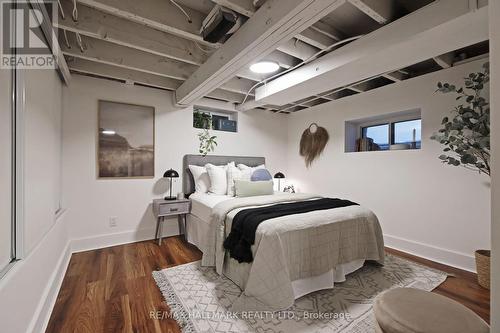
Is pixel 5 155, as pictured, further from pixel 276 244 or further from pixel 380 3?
pixel 380 3

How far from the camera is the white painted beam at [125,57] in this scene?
2273mm

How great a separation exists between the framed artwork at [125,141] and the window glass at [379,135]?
349cm

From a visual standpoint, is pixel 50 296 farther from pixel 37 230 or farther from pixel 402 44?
pixel 402 44

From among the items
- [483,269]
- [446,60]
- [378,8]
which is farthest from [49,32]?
[483,269]

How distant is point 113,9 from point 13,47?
70cm

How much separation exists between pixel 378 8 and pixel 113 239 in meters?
3.86

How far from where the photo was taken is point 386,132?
343 cm

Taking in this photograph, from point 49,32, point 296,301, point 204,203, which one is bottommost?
point 296,301

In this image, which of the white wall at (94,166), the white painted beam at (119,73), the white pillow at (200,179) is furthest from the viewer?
the white pillow at (200,179)

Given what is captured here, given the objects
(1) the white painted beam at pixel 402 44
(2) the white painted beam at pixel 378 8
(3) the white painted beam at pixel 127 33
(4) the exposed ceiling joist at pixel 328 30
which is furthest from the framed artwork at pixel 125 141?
(2) the white painted beam at pixel 378 8

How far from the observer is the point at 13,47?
1239 mm

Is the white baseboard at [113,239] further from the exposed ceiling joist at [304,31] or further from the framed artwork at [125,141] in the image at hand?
the exposed ceiling joist at [304,31]

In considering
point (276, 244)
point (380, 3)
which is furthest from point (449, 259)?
point (380, 3)

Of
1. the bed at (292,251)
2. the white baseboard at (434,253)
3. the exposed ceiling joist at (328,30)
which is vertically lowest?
the white baseboard at (434,253)
